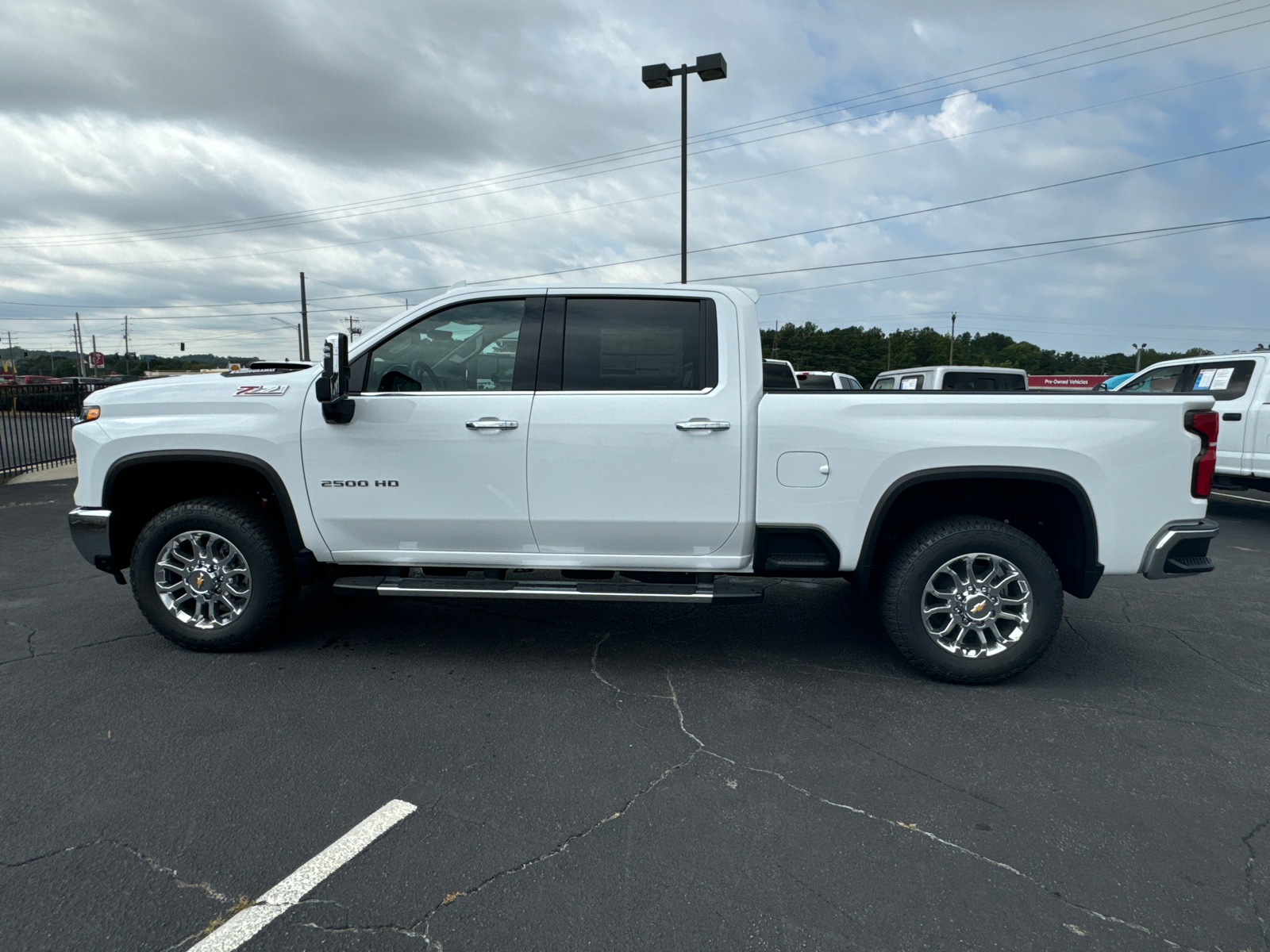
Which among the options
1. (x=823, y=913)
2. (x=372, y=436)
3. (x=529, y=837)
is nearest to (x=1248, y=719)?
(x=823, y=913)

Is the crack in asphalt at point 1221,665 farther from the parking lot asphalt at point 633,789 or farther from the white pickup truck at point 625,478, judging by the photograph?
the white pickup truck at point 625,478

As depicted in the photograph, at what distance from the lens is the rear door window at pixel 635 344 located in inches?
159

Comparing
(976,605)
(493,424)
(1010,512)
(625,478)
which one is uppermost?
(493,424)

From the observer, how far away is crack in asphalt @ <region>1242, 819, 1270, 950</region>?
2.22m

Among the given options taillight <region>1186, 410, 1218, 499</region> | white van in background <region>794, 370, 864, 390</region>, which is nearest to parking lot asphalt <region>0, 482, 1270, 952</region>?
taillight <region>1186, 410, 1218, 499</region>

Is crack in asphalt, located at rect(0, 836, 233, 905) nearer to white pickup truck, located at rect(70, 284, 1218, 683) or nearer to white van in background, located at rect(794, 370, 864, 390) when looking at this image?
white pickup truck, located at rect(70, 284, 1218, 683)

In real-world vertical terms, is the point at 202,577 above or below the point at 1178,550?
below

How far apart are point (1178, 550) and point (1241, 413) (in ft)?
22.5

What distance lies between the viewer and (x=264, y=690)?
3.85m

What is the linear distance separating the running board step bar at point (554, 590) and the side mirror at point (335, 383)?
0.91m

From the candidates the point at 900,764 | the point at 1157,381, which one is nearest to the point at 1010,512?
the point at 900,764

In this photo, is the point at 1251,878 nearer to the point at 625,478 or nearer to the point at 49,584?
A: the point at 625,478

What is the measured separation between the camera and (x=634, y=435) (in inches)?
154

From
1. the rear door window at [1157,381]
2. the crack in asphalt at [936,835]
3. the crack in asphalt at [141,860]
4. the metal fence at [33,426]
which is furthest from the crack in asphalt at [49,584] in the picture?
the rear door window at [1157,381]
